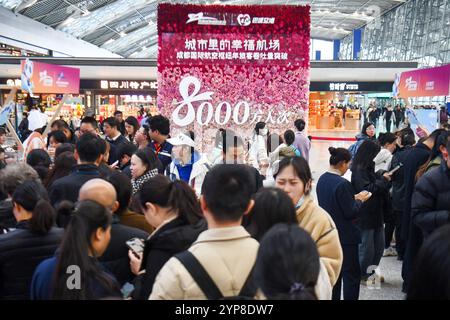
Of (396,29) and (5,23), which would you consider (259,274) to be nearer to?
(5,23)

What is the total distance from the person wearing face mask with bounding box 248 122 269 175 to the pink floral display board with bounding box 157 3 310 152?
1.43 feet

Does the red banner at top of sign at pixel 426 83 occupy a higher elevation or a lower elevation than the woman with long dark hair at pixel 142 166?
higher

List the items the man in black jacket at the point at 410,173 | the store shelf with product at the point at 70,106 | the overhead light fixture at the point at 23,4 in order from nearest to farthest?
the man in black jacket at the point at 410,173, the store shelf with product at the point at 70,106, the overhead light fixture at the point at 23,4

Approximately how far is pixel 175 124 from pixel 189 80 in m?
0.70

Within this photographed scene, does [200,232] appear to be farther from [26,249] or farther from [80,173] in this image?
[80,173]

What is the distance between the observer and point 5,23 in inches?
714

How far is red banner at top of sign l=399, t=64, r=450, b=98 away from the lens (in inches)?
263

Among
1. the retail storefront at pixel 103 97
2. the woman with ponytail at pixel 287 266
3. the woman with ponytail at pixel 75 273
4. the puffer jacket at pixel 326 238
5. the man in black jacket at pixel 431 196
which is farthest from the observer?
the retail storefront at pixel 103 97

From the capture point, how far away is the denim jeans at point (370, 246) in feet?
14.6

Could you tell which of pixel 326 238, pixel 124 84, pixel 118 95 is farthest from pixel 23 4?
pixel 326 238

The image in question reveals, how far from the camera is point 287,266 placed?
1.32 m

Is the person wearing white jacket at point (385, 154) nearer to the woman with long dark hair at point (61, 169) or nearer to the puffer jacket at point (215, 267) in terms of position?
the woman with long dark hair at point (61, 169)

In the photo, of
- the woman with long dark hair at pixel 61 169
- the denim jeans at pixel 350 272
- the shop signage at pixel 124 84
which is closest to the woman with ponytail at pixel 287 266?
the denim jeans at pixel 350 272

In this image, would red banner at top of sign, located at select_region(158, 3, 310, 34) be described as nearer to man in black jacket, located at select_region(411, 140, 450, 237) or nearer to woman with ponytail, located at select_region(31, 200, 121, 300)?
man in black jacket, located at select_region(411, 140, 450, 237)
